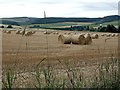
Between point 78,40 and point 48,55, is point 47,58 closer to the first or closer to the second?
point 48,55

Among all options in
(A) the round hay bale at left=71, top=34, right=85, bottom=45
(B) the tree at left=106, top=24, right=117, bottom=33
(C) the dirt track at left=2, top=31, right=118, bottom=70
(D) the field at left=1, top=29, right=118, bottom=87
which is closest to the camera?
(D) the field at left=1, top=29, right=118, bottom=87

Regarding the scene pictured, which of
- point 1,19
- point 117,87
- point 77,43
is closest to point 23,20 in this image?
point 1,19

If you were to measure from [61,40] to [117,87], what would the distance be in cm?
2328

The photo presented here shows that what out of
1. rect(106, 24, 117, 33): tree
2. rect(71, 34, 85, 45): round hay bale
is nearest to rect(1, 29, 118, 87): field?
rect(71, 34, 85, 45): round hay bale

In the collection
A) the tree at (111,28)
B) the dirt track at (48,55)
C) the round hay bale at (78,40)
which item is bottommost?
the tree at (111,28)

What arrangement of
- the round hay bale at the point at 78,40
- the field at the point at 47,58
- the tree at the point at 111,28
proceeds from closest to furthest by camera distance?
the field at the point at 47,58, the round hay bale at the point at 78,40, the tree at the point at 111,28

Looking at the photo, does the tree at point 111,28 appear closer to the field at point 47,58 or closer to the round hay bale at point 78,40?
the round hay bale at point 78,40

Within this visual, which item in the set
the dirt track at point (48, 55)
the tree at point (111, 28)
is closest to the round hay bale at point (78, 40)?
the dirt track at point (48, 55)

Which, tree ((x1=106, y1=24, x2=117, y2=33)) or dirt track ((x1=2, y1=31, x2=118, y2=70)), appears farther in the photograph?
tree ((x1=106, y1=24, x2=117, y2=33))

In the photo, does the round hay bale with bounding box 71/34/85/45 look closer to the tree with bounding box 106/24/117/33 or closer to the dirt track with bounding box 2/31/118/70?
the dirt track with bounding box 2/31/118/70

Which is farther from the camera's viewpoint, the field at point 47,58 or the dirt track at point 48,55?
the dirt track at point 48,55

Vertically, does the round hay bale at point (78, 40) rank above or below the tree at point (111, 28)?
above

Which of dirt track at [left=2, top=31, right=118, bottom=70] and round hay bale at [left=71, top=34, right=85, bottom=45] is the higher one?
dirt track at [left=2, top=31, right=118, bottom=70]

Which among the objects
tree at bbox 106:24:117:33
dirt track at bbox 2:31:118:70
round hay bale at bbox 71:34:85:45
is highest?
dirt track at bbox 2:31:118:70
